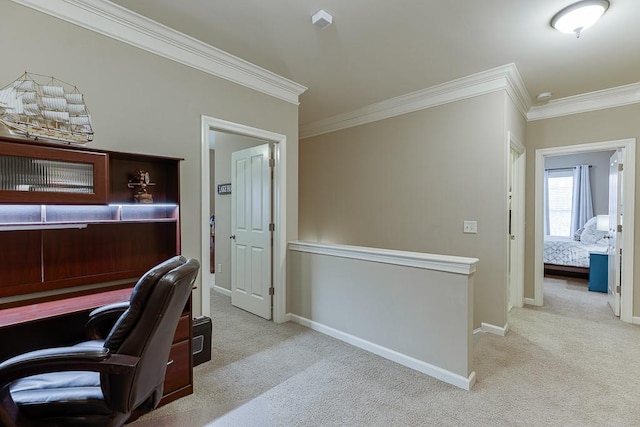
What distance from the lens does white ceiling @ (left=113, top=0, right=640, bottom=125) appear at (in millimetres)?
2127

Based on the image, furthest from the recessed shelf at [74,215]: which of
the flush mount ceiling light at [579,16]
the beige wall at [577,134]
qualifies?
the beige wall at [577,134]

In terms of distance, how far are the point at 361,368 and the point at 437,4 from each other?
107 inches

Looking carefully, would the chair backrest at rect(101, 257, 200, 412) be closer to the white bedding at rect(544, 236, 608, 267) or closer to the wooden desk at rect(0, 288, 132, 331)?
the wooden desk at rect(0, 288, 132, 331)

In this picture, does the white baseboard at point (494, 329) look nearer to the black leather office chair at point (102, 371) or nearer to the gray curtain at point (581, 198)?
the black leather office chair at point (102, 371)

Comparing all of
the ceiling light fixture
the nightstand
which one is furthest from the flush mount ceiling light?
the nightstand

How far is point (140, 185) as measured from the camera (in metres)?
2.22

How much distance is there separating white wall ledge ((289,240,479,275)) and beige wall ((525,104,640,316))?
7.30 feet

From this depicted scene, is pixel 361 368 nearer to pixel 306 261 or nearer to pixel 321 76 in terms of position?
pixel 306 261

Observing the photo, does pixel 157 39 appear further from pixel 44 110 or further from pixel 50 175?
pixel 50 175

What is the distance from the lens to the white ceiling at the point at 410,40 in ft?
6.98

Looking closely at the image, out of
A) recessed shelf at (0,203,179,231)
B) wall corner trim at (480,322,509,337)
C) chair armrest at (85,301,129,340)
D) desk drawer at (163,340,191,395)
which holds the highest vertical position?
recessed shelf at (0,203,179,231)

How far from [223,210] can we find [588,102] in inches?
197

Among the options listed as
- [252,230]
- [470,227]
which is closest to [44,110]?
[252,230]

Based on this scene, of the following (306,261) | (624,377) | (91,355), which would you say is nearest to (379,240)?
(306,261)
